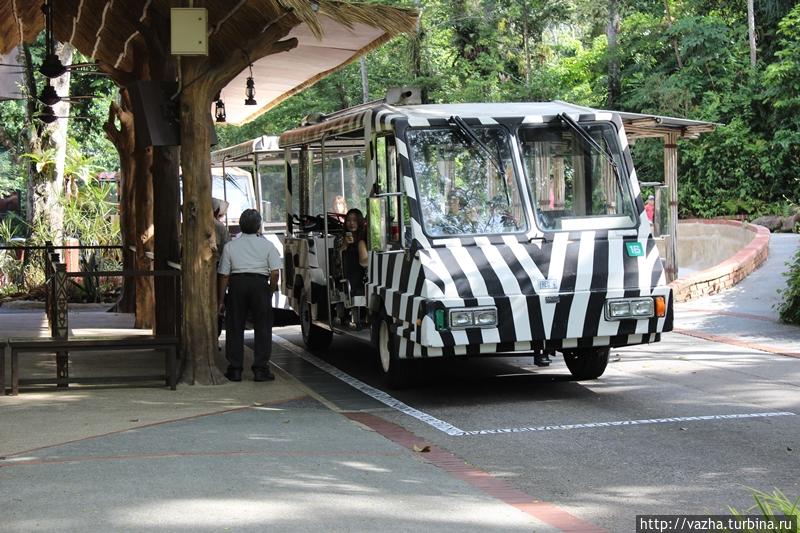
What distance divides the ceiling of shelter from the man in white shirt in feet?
6.13

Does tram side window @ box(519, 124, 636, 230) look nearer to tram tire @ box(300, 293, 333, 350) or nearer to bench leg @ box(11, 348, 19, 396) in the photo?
tram tire @ box(300, 293, 333, 350)

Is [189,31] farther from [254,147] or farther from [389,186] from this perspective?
[254,147]

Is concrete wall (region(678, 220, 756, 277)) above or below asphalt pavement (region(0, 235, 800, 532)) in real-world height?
above

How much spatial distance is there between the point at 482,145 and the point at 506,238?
946 mm

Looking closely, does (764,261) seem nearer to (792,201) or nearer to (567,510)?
(792,201)

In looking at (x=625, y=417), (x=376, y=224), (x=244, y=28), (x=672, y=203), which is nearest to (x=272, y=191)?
(x=244, y=28)

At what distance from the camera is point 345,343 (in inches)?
638

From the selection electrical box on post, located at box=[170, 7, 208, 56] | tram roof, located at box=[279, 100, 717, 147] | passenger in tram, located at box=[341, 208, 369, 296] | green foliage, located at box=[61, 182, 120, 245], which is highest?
electrical box on post, located at box=[170, 7, 208, 56]

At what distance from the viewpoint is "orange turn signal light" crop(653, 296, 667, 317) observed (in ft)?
34.8

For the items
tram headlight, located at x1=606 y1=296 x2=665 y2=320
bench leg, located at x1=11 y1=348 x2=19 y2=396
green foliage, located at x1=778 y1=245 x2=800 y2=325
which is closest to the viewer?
tram headlight, located at x1=606 y1=296 x2=665 y2=320

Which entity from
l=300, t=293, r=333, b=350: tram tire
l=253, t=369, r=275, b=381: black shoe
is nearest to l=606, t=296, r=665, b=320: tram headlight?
l=253, t=369, r=275, b=381: black shoe

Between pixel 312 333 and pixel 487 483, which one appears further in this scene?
pixel 312 333

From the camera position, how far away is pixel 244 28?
13.0 m

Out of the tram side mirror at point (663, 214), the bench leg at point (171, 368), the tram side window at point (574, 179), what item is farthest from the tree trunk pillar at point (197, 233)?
the tram side mirror at point (663, 214)
